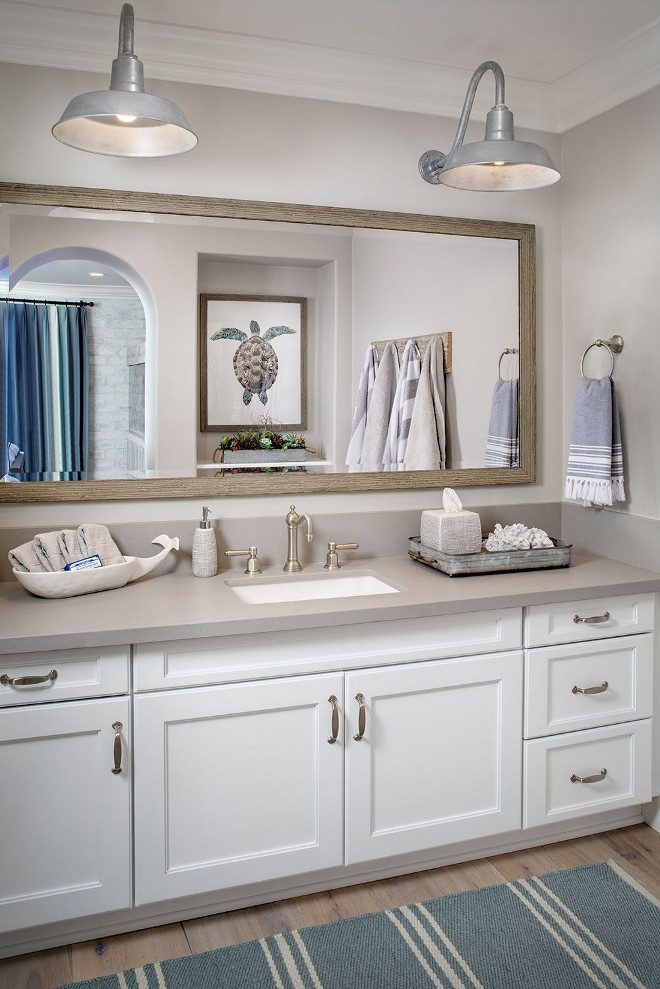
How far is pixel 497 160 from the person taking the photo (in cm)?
184

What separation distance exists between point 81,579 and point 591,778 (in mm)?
1607

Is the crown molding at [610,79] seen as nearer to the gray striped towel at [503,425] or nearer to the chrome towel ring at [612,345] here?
the chrome towel ring at [612,345]

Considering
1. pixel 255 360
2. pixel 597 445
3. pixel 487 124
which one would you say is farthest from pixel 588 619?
pixel 487 124

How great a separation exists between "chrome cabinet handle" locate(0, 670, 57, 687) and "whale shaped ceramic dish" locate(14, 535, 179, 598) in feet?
1.03

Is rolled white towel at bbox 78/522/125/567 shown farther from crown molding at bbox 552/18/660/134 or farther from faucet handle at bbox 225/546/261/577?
crown molding at bbox 552/18/660/134

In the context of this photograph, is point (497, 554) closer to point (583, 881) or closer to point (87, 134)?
point (583, 881)

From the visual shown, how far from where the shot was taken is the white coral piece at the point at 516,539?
2.47 metres

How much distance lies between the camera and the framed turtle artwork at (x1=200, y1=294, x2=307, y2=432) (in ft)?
7.82

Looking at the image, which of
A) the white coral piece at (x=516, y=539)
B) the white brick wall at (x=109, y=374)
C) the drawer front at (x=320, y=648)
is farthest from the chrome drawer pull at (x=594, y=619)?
the white brick wall at (x=109, y=374)

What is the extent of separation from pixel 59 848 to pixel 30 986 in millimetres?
299

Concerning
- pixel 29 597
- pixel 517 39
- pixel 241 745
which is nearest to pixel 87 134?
pixel 29 597

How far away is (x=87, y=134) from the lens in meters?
1.88

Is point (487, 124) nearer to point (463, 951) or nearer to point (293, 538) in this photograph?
point (293, 538)

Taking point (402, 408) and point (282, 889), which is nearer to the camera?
point (282, 889)
